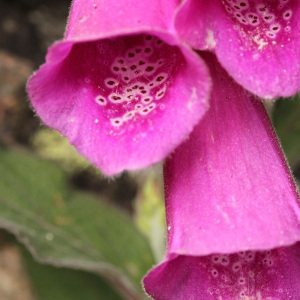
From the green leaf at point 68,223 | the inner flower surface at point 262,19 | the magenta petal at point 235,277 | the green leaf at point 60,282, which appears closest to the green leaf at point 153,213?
the green leaf at point 68,223

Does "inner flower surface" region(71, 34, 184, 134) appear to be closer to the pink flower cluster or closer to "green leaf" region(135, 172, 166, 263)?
the pink flower cluster

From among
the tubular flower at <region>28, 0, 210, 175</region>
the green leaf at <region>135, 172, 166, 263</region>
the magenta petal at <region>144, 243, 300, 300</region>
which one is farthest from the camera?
the green leaf at <region>135, 172, 166, 263</region>

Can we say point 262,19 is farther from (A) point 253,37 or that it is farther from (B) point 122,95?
(B) point 122,95

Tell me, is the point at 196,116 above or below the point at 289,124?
above

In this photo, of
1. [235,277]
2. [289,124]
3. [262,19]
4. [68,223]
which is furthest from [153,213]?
[262,19]

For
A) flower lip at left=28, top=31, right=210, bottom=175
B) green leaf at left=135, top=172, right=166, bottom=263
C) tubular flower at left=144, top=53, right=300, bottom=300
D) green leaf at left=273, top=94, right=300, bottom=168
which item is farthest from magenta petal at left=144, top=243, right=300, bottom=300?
green leaf at left=135, top=172, right=166, bottom=263
